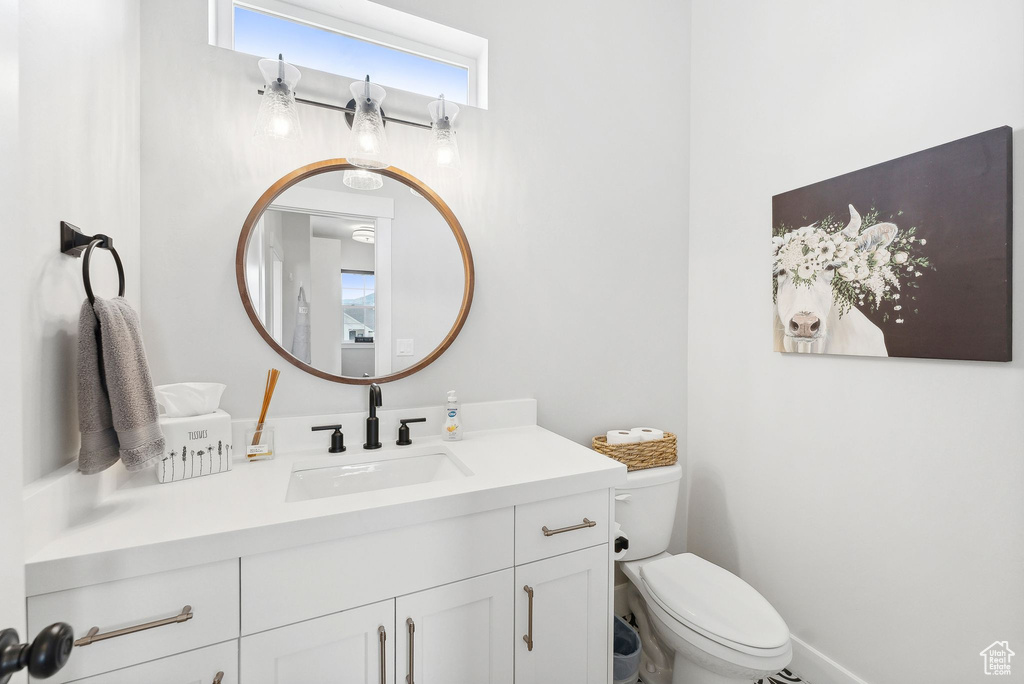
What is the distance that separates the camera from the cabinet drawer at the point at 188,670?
778 millimetres

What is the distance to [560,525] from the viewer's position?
3.82 ft

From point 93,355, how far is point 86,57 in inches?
25.1

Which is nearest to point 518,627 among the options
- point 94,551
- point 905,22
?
point 94,551

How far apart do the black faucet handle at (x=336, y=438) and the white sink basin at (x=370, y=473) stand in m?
0.07

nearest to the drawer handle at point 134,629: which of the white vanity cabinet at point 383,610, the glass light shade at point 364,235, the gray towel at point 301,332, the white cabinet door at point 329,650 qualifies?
the white vanity cabinet at point 383,610

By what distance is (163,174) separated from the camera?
1.24 meters

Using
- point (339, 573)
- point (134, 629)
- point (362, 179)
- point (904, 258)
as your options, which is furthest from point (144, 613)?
point (904, 258)

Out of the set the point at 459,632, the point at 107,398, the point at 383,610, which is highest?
the point at 107,398

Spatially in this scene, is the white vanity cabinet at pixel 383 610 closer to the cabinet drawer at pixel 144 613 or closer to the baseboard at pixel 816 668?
the cabinet drawer at pixel 144 613

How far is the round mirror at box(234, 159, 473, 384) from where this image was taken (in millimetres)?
1362

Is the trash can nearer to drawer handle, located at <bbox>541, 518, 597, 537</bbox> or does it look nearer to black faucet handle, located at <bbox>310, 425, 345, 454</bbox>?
drawer handle, located at <bbox>541, 518, 597, 537</bbox>

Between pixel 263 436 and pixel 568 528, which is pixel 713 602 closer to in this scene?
pixel 568 528

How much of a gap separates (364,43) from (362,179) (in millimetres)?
542

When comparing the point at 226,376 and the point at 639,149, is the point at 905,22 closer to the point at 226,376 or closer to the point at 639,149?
the point at 639,149
